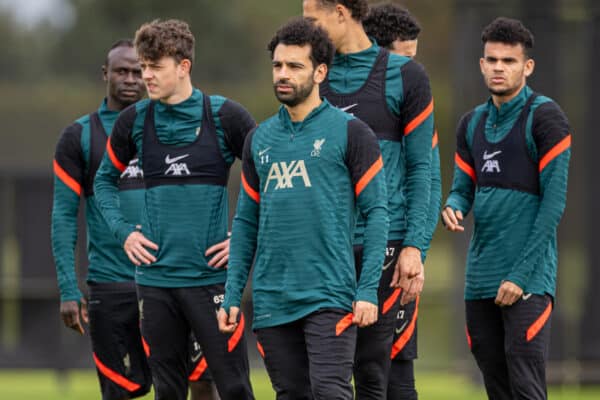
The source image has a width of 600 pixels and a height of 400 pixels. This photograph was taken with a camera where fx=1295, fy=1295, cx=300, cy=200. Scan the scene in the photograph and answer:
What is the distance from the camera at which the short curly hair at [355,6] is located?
6.44 meters

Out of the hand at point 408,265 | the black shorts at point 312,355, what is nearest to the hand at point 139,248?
the black shorts at point 312,355

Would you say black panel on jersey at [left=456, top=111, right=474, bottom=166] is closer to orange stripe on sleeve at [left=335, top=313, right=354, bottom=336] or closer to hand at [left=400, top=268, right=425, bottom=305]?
hand at [left=400, top=268, right=425, bottom=305]

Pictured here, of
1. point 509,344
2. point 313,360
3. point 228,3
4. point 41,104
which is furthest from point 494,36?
point 228,3

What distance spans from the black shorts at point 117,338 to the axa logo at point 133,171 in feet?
2.08

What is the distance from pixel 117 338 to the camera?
7.63 m

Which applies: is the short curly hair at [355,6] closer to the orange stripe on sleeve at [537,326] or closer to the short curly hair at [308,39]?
the short curly hair at [308,39]

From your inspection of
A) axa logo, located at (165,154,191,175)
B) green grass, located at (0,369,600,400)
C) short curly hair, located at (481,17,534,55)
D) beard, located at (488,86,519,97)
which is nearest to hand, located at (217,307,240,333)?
axa logo, located at (165,154,191,175)

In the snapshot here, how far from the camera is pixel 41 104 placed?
2759cm

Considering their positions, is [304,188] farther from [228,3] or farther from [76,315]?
[228,3]

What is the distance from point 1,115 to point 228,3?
652 inches

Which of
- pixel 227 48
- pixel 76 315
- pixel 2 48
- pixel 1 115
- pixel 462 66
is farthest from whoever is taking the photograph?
pixel 2 48

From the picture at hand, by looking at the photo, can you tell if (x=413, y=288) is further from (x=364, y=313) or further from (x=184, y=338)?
(x=184, y=338)

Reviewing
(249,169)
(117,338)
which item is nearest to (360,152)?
(249,169)

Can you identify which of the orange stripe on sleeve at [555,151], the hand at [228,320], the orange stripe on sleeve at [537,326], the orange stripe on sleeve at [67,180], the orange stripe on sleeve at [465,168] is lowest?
the orange stripe on sleeve at [537,326]
